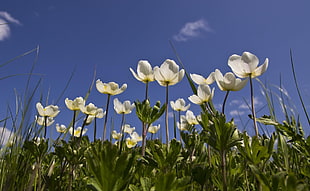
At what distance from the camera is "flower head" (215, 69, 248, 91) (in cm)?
225

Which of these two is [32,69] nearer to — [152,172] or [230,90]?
[152,172]

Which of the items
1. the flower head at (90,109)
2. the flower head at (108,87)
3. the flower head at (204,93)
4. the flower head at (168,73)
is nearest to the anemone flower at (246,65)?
the flower head at (204,93)

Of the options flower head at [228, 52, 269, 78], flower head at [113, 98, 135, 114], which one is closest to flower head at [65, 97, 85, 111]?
flower head at [113, 98, 135, 114]

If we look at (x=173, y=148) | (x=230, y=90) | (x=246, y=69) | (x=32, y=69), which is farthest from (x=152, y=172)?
(x=32, y=69)

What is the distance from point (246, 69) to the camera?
2189mm

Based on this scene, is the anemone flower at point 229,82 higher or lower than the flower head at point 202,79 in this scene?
lower

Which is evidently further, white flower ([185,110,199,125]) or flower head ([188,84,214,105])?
white flower ([185,110,199,125])

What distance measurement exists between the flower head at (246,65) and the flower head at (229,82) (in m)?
0.05

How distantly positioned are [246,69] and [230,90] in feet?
0.69

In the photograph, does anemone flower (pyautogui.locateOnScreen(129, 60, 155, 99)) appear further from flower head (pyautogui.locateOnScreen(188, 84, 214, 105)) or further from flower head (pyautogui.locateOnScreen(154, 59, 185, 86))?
flower head (pyautogui.locateOnScreen(188, 84, 214, 105))

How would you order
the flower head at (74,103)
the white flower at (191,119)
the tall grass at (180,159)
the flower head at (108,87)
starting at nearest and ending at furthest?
1. the tall grass at (180,159)
2. the flower head at (108,87)
3. the flower head at (74,103)
4. the white flower at (191,119)

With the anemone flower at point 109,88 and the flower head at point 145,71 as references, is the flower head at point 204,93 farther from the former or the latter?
the anemone flower at point 109,88

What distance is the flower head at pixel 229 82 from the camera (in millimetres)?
2252

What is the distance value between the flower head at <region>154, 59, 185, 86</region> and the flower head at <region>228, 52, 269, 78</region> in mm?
633
